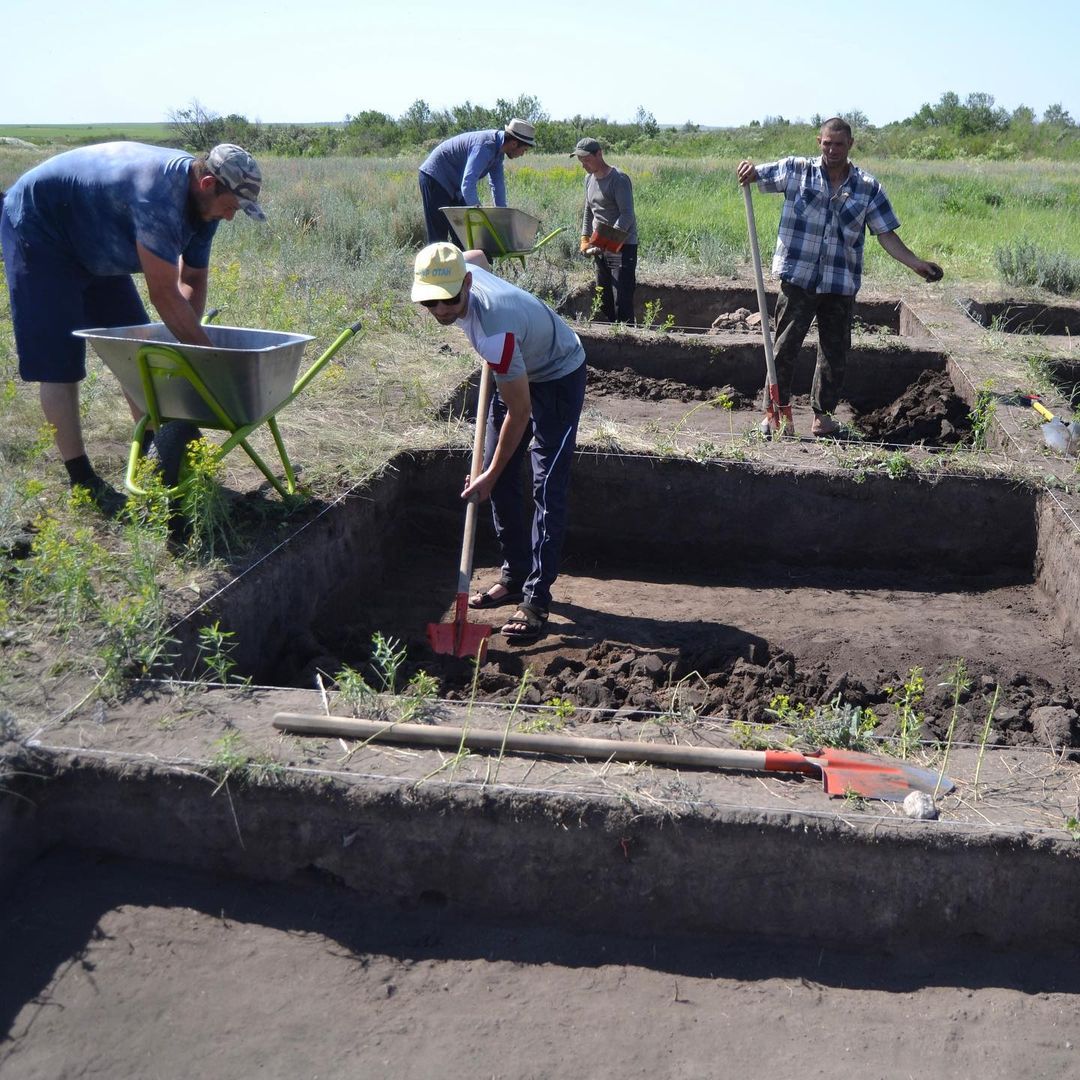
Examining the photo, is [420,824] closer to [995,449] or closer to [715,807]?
[715,807]

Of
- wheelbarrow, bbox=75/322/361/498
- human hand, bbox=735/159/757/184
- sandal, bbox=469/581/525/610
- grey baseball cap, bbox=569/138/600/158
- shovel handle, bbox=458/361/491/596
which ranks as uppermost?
grey baseball cap, bbox=569/138/600/158

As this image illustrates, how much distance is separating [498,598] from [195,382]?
170 cm

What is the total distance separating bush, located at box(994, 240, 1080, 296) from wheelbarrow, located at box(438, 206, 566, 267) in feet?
16.9

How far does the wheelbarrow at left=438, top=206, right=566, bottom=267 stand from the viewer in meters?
8.08

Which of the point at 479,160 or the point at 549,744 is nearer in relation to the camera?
the point at 549,744

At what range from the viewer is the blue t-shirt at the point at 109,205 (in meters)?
3.72

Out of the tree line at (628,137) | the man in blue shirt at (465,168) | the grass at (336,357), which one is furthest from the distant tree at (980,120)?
the man in blue shirt at (465,168)

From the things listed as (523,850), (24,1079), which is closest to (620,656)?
(523,850)

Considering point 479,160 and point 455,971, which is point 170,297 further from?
point 479,160

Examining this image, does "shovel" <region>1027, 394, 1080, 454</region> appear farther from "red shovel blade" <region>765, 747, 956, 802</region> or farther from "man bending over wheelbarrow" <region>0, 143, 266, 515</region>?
"man bending over wheelbarrow" <region>0, 143, 266, 515</region>

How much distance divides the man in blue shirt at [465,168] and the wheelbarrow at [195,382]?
14.1 ft

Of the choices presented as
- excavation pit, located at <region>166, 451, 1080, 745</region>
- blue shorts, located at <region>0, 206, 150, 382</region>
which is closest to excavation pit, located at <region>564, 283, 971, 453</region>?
excavation pit, located at <region>166, 451, 1080, 745</region>

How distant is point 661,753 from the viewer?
284 centimetres

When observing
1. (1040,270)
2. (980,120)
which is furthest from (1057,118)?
(1040,270)
